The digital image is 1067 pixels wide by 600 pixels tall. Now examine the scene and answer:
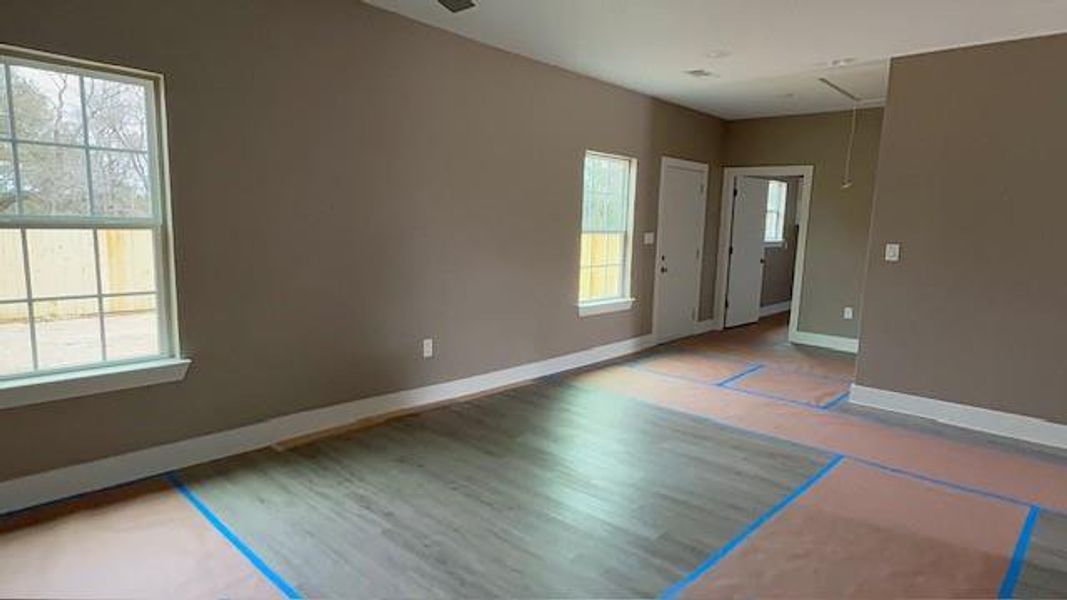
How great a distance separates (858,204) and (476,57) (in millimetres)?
4502

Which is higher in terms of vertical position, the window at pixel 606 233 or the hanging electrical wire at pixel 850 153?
the hanging electrical wire at pixel 850 153

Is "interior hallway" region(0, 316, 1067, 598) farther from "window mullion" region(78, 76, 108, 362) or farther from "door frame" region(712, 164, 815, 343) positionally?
"door frame" region(712, 164, 815, 343)

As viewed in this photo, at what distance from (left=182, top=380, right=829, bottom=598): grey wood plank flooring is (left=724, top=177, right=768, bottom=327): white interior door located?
13.0 feet

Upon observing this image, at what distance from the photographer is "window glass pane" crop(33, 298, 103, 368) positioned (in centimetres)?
271

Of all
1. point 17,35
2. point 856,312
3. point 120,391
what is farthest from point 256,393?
point 856,312

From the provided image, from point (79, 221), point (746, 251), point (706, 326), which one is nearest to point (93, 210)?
point (79, 221)

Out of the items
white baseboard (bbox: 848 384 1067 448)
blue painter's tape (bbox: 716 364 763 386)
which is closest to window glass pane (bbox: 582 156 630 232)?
blue painter's tape (bbox: 716 364 763 386)

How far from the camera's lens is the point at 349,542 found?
2.46m

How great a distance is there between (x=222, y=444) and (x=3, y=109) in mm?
1869

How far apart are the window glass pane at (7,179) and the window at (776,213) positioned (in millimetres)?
8325

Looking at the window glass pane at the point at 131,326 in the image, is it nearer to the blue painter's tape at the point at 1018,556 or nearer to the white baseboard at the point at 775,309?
the blue painter's tape at the point at 1018,556

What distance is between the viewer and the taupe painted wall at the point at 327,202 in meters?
2.87

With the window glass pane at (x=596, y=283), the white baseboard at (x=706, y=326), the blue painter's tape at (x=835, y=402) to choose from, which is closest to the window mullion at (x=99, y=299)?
the window glass pane at (x=596, y=283)

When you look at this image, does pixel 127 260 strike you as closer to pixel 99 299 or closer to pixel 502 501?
A: pixel 99 299
